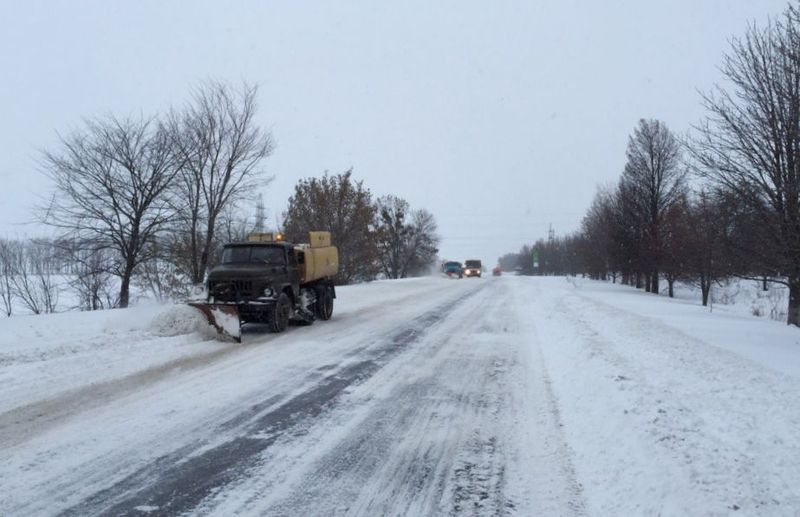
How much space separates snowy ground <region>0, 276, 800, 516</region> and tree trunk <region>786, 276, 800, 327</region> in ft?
18.2

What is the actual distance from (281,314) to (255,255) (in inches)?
71.2

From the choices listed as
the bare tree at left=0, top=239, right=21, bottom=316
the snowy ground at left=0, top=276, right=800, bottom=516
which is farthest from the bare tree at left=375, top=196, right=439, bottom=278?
the snowy ground at left=0, top=276, right=800, bottom=516

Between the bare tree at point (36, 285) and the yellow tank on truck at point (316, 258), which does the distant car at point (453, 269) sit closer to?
the bare tree at point (36, 285)

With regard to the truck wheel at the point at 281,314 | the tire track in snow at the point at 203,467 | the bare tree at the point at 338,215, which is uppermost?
the bare tree at the point at 338,215

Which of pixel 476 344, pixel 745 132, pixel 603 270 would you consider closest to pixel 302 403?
pixel 476 344

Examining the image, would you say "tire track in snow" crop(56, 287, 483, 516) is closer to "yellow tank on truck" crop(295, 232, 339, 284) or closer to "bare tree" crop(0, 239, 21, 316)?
"yellow tank on truck" crop(295, 232, 339, 284)

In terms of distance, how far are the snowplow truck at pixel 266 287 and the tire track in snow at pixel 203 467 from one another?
5.27 metres

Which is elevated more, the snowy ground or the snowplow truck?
the snowplow truck

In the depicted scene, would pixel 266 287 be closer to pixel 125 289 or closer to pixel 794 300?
pixel 125 289

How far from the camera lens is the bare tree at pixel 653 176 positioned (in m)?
34.6

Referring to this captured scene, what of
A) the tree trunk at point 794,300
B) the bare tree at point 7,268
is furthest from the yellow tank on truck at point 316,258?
the bare tree at point 7,268

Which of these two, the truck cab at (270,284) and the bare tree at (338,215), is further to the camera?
the bare tree at (338,215)

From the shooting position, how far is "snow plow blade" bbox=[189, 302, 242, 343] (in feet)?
37.1

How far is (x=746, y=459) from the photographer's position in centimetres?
434
